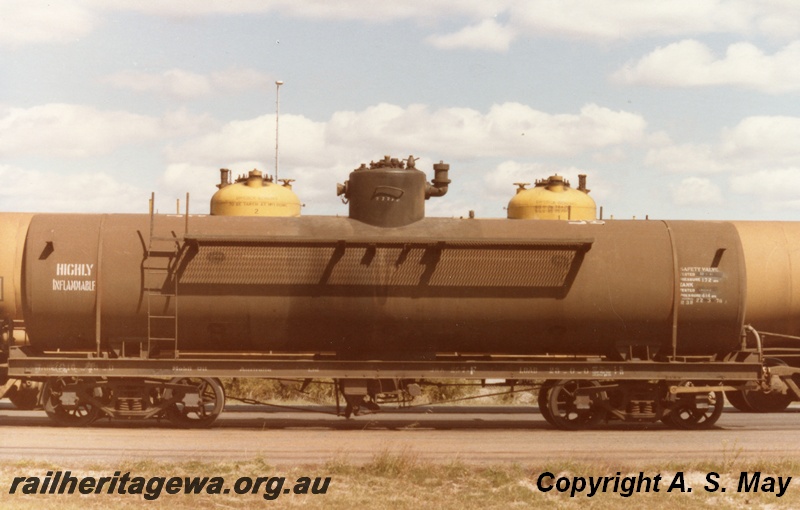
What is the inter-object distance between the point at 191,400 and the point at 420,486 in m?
6.99

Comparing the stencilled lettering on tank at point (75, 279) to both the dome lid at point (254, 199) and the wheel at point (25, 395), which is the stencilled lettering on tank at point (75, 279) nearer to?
the wheel at point (25, 395)

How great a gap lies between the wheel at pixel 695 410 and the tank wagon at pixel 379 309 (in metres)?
0.04

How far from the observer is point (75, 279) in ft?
60.0

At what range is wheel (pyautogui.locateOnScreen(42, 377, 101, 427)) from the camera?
60.5 ft

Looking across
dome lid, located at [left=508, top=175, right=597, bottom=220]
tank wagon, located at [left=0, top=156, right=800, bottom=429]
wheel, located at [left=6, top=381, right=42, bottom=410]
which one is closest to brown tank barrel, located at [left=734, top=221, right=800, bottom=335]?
tank wagon, located at [left=0, top=156, right=800, bottom=429]

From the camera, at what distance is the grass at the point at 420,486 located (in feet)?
39.0

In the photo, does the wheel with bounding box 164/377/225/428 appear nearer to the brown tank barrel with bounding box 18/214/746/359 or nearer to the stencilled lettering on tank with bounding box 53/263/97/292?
the brown tank barrel with bounding box 18/214/746/359

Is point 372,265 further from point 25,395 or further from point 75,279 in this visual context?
point 25,395

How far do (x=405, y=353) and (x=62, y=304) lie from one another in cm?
630

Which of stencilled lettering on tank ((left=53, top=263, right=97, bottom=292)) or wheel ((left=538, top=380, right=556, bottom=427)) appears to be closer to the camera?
stencilled lettering on tank ((left=53, top=263, right=97, bottom=292))

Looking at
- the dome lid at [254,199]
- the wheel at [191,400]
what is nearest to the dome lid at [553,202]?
the dome lid at [254,199]

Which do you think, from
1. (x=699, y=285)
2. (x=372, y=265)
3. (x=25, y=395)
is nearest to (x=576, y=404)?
(x=699, y=285)

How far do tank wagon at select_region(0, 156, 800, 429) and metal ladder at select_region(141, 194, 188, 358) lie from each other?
0.03 m

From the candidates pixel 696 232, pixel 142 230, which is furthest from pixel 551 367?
pixel 142 230
